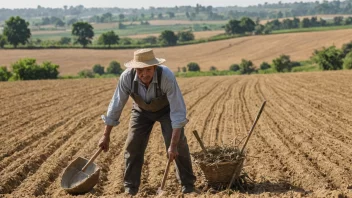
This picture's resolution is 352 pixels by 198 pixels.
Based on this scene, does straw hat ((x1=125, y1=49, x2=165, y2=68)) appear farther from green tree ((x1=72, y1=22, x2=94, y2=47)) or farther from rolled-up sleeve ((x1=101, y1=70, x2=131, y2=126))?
green tree ((x1=72, y1=22, x2=94, y2=47))

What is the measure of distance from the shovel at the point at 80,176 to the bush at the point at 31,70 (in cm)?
4137

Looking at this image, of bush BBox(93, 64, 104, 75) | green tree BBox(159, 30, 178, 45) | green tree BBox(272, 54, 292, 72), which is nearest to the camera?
green tree BBox(272, 54, 292, 72)

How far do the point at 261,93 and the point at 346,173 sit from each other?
15.2 m

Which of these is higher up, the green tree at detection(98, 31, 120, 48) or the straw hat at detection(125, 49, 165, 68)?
the straw hat at detection(125, 49, 165, 68)

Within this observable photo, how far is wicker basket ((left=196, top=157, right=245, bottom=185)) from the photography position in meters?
7.07

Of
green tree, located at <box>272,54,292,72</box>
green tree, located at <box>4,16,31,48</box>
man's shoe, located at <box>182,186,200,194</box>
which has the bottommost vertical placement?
green tree, located at <box>272,54,292,72</box>

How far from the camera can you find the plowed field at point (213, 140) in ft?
25.9

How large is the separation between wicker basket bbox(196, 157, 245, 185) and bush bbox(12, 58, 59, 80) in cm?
4215

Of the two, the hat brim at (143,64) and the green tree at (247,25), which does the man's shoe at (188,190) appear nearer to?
the hat brim at (143,64)

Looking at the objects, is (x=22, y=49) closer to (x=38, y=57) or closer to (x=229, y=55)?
(x=38, y=57)

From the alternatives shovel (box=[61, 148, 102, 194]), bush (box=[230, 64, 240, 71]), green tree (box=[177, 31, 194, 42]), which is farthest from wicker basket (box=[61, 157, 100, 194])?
green tree (box=[177, 31, 194, 42])

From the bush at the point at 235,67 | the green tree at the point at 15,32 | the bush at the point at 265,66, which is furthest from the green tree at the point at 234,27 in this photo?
the bush at the point at 265,66

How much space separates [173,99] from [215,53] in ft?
231

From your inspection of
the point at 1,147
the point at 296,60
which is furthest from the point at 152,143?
the point at 296,60
